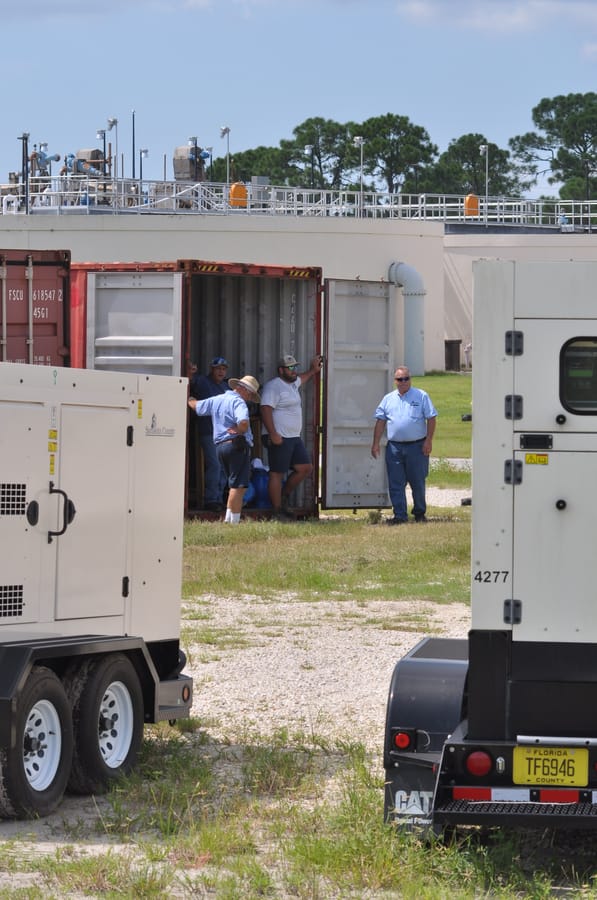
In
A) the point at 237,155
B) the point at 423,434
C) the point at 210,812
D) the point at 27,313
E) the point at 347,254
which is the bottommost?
the point at 210,812

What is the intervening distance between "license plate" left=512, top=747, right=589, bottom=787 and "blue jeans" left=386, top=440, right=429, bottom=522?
12.5 m

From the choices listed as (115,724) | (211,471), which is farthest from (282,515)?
(115,724)

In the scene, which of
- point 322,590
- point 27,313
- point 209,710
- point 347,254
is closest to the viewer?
point 209,710

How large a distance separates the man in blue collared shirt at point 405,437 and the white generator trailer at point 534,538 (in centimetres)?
1233

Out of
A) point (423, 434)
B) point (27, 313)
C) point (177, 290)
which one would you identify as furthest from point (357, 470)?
point (27, 313)

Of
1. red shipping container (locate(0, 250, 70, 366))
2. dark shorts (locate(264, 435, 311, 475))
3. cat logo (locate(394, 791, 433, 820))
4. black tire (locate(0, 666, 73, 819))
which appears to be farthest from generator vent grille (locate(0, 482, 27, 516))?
dark shorts (locate(264, 435, 311, 475))

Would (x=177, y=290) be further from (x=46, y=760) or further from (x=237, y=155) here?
(x=237, y=155)

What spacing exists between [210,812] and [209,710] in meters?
2.38

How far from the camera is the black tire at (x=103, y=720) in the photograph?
746cm

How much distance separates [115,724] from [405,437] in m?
10.9

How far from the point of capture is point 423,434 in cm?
1858

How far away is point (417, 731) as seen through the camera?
6504 millimetres

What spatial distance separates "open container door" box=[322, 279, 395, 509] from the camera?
19172 millimetres

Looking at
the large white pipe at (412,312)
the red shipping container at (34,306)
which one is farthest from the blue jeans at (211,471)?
the large white pipe at (412,312)
